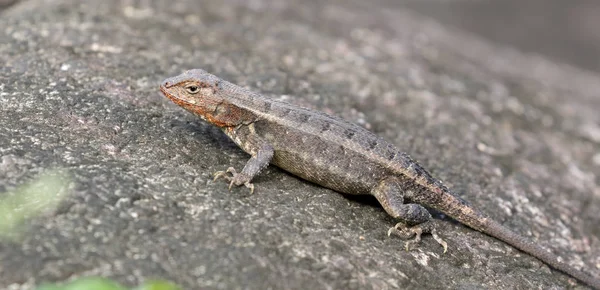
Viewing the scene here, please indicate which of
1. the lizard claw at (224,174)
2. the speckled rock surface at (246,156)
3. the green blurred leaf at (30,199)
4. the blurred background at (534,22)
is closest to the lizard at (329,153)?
the speckled rock surface at (246,156)

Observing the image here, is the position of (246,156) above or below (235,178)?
below

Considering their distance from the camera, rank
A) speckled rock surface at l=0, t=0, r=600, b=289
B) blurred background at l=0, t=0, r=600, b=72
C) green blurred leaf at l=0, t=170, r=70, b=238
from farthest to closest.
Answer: blurred background at l=0, t=0, r=600, b=72 < speckled rock surface at l=0, t=0, r=600, b=289 < green blurred leaf at l=0, t=170, r=70, b=238

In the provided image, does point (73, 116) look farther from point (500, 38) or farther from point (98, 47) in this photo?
point (500, 38)

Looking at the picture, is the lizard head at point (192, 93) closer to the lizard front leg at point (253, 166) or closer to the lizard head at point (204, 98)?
the lizard head at point (204, 98)

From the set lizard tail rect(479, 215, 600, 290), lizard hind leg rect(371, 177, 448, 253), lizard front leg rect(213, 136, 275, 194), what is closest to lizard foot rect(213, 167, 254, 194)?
lizard front leg rect(213, 136, 275, 194)

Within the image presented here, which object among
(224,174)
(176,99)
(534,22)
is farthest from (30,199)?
(534,22)

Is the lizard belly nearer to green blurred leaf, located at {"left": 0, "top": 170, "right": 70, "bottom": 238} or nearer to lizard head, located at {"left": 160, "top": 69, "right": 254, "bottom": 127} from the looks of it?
lizard head, located at {"left": 160, "top": 69, "right": 254, "bottom": 127}

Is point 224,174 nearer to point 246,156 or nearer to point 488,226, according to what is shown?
point 246,156
